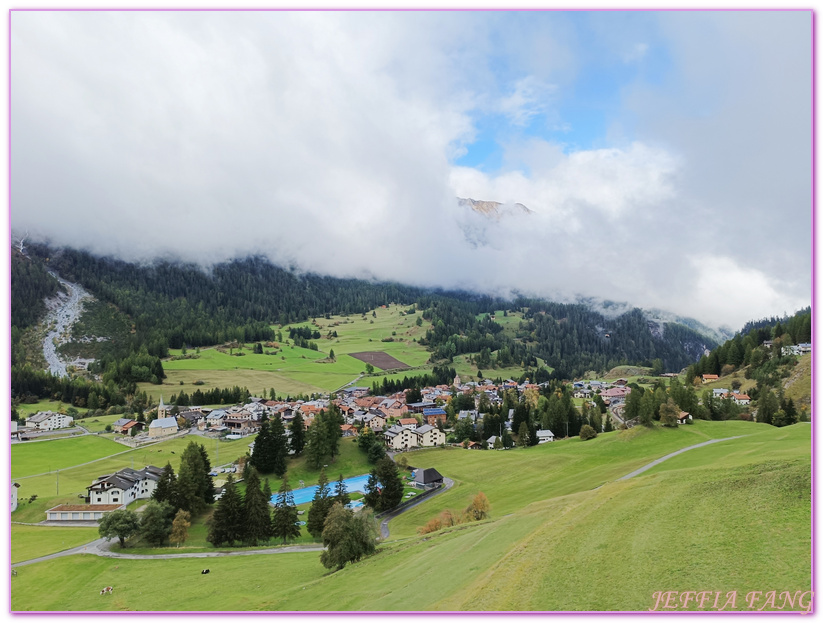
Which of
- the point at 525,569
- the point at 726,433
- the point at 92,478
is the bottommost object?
the point at 92,478

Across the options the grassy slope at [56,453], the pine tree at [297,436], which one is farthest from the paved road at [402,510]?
the grassy slope at [56,453]

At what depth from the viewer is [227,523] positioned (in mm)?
44375

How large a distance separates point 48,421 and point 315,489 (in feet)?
233

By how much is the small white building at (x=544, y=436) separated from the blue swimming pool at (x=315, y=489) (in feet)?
112

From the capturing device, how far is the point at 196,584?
32688 millimetres

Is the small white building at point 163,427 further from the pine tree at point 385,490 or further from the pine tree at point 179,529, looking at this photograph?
the pine tree at point 385,490

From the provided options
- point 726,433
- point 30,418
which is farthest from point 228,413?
point 726,433

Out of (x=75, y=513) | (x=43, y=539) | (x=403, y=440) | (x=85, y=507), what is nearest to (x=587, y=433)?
(x=403, y=440)

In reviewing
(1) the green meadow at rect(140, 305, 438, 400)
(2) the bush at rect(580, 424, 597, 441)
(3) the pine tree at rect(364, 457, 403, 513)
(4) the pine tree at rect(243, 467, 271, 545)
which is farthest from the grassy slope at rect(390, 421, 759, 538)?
(1) the green meadow at rect(140, 305, 438, 400)

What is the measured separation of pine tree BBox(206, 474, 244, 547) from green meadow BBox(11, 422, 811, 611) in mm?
4699

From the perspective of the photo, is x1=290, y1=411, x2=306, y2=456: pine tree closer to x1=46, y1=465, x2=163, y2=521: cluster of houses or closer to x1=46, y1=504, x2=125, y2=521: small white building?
x1=46, y1=465, x2=163, y2=521: cluster of houses

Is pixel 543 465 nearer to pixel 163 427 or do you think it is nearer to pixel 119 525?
pixel 119 525

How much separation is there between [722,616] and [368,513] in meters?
23.3

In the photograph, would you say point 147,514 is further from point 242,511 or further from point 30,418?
point 30,418
